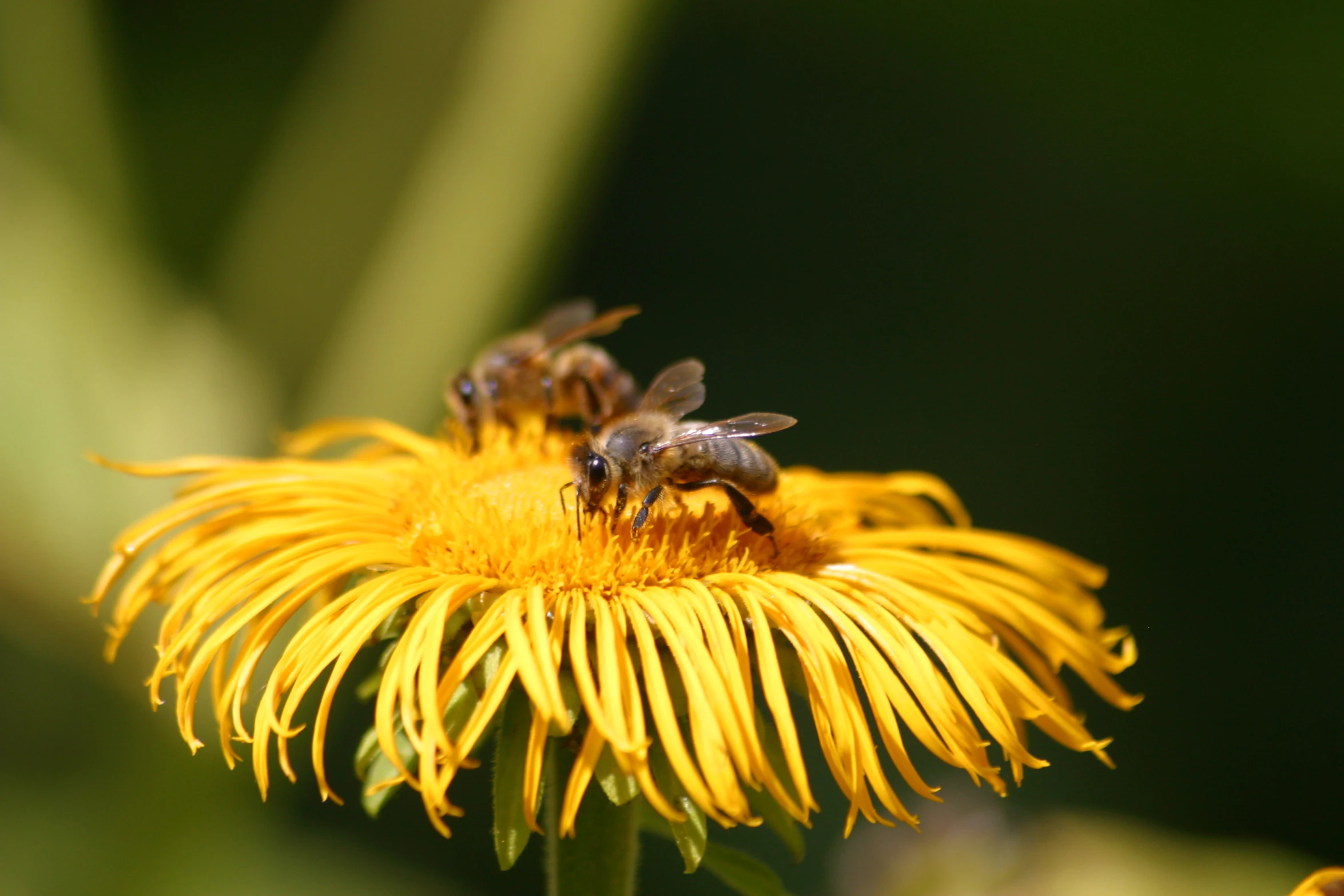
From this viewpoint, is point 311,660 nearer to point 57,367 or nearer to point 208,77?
point 57,367

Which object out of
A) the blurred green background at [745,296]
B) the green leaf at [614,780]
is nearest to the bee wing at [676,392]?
the green leaf at [614,780]

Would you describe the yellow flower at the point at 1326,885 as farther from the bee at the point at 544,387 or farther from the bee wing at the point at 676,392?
the bee at the point at 544,387

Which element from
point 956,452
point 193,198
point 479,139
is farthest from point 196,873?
point 956,452

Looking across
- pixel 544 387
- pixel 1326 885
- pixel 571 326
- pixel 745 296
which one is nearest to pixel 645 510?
pixel 544 387

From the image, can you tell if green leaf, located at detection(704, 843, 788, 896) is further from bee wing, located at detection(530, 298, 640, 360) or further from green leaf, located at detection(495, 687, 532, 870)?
bee wing, located at detection(530, 298, 640, 360)

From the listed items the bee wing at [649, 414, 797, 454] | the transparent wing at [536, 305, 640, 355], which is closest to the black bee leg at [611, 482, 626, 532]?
the bee wing at [649, 414, 797, 454]
